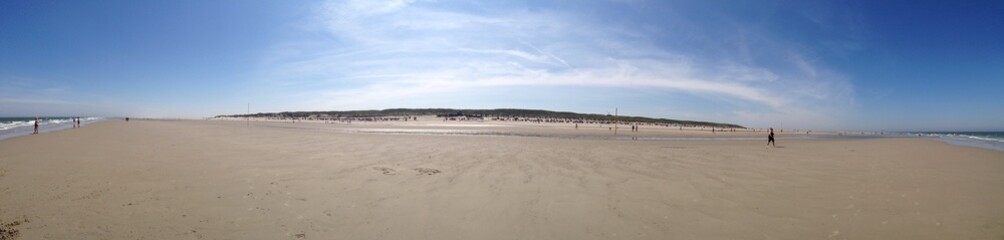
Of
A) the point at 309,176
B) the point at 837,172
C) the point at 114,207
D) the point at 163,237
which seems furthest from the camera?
the point at 837,172

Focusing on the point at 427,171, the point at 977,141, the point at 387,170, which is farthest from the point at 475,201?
the point at 977,141

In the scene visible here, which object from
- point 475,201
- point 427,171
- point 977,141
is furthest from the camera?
point 977,141

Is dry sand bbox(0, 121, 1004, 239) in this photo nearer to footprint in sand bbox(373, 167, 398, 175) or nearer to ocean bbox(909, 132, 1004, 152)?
footprint in sand bbox(373, 167, 398, 175)

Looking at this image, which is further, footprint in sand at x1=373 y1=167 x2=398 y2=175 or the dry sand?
footprint in sand at x1=373 y1=167 x2=398 y2=175

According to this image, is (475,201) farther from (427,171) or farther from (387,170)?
(387,170)

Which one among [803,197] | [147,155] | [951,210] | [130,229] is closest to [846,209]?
[803,197]

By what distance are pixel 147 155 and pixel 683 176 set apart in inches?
616

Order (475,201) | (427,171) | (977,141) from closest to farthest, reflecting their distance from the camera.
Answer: (475,201) < (427,171) < (977,141)

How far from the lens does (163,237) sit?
478 cm

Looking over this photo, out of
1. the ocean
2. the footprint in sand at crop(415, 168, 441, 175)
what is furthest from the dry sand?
the ocean

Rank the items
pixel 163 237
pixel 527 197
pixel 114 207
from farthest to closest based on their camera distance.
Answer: pixel 527 197
pixel 114 207
pixel 163 237

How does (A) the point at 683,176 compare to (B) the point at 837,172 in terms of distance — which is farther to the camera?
(B) the point at 837,172

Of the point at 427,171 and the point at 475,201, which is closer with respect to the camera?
the point at 475,201

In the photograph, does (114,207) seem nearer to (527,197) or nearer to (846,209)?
(527,197)
